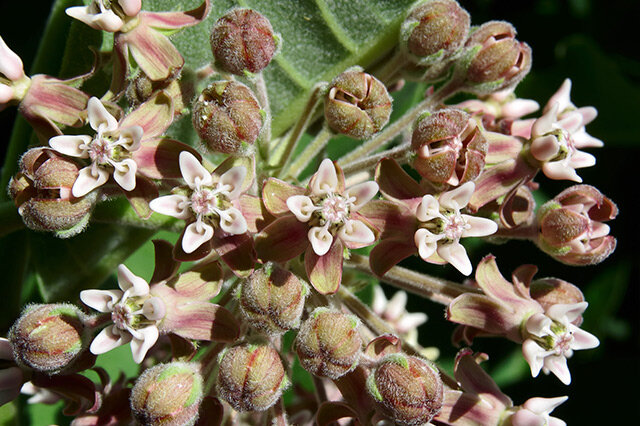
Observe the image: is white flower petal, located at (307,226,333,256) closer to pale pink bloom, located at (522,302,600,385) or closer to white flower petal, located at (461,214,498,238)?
white flower petal, located at (461,214,498,238)

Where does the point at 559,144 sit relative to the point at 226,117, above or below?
below

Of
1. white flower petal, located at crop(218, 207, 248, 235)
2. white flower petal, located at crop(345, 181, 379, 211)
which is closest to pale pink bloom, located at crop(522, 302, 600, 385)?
white flower petal, located at crop(345, 181, 379, 211)

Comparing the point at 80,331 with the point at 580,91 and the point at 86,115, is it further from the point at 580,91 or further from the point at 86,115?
the point at 580,91

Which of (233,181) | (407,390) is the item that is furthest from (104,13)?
(407,390)

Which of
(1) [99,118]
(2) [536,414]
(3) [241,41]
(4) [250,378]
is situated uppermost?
(3) [241,41]

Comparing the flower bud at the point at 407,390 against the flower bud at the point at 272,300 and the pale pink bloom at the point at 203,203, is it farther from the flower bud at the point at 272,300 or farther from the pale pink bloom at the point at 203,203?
the pale pink bloom at the point at 203,203

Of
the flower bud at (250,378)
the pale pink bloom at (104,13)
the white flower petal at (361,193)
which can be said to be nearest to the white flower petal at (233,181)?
the white flower petal at (361,193)

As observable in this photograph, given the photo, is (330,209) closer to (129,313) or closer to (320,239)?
(320,239)
